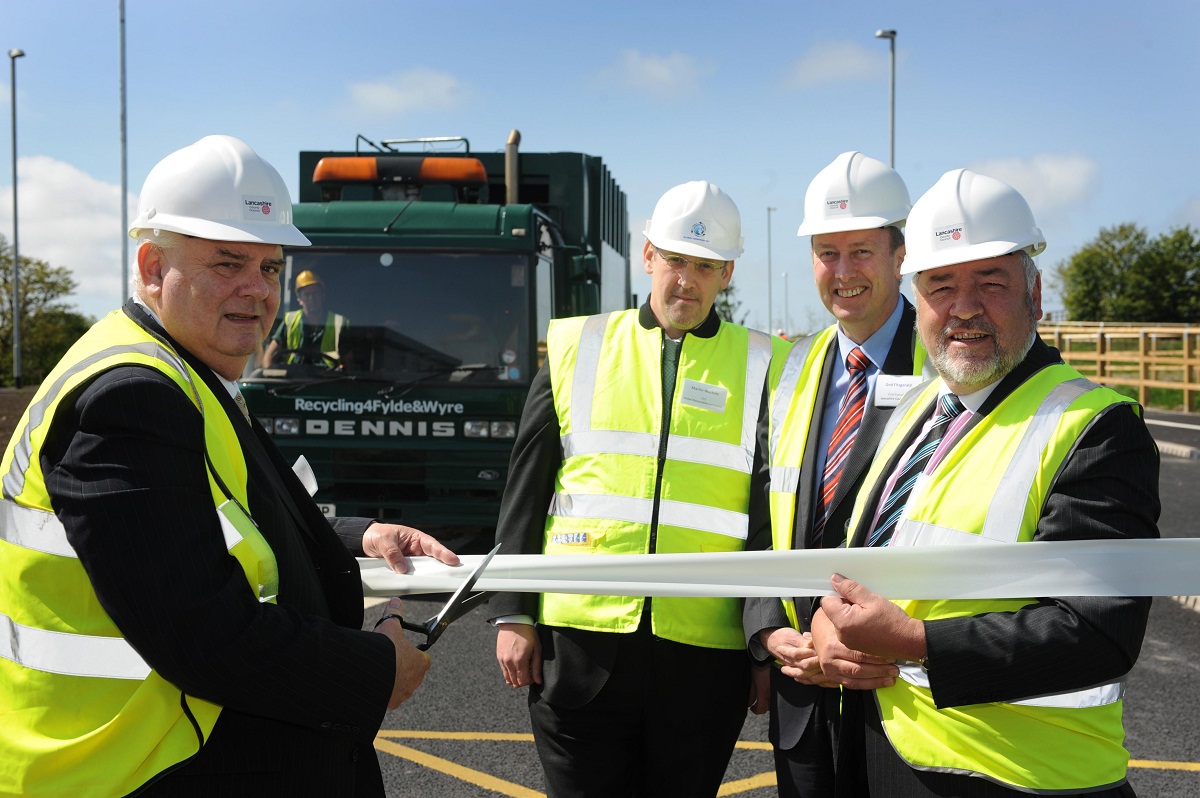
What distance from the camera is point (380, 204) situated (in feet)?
26.4

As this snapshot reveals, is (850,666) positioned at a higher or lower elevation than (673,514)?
lower

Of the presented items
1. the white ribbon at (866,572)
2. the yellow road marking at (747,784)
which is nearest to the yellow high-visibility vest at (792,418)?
the white ribbon at (866,572)

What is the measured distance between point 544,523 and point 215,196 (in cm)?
155

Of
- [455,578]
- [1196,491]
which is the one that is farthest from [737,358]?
[1196,491]

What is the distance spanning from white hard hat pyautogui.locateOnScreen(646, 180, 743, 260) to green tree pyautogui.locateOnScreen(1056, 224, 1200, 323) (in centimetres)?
6448

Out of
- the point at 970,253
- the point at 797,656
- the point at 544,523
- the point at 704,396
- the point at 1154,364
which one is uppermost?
the point at 1154,364

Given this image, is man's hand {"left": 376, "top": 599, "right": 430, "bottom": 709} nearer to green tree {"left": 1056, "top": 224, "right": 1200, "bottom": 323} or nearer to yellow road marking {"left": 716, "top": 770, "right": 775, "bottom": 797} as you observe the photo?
yellow road marking {"left": 716, "top": 770, "right": 775, "bottom": 797}

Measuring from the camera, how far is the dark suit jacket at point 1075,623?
2.06 meters

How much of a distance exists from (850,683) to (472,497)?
572cm

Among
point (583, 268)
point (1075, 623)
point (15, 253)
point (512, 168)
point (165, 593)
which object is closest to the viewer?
point (165, 593)

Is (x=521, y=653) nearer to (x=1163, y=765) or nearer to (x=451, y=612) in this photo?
(x=451, y=612)

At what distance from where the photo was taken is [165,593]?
1762 mm

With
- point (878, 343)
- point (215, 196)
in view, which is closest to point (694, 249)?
point (878, 343)

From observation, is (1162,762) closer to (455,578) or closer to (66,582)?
(455,578)
